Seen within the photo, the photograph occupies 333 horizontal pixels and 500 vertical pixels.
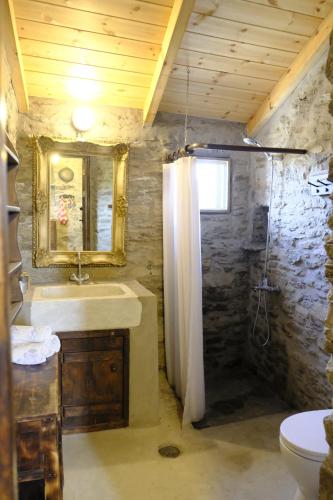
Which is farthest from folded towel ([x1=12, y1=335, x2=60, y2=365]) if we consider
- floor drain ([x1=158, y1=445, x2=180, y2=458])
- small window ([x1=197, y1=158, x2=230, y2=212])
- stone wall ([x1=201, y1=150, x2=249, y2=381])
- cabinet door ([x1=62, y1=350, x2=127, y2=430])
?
small window ([x1=197, y1=158, x2=230, y2=212])

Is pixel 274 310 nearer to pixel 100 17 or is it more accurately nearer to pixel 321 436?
pixel 321 436

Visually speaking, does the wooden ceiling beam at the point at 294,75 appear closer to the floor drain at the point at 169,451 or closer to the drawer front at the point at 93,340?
the drawer front at the point at 93,340

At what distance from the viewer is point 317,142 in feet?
8.60

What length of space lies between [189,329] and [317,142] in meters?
1.60

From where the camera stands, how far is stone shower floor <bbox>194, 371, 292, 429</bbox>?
9.24 ft

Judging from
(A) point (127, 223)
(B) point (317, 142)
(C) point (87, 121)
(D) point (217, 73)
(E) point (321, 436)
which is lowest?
(E) point (321, 436)

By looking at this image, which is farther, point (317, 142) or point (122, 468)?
point (317, 142)

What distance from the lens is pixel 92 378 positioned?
247 cm

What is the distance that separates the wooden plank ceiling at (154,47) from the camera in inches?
86.7

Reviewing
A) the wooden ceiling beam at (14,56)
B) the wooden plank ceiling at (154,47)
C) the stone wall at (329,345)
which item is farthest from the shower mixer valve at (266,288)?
the wooden ceiling beam at (14,56)

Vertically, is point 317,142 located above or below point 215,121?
below

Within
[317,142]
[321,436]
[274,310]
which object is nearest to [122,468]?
[321,436]

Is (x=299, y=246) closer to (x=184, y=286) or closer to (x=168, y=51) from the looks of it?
(x=184, y=286)

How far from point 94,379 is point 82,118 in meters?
1.98
